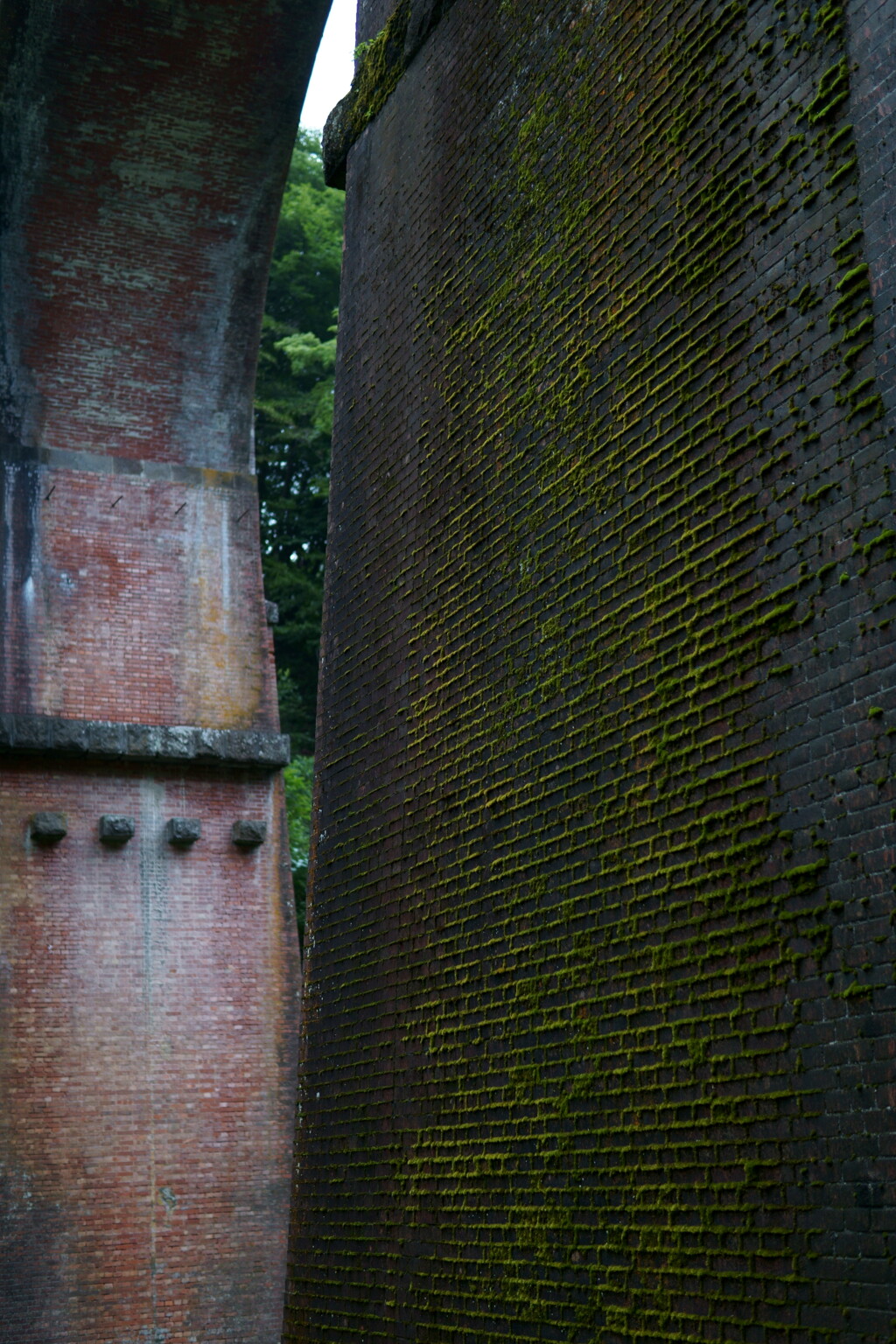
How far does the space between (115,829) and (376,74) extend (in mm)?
6067

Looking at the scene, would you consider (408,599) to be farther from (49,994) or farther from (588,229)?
(49,994)

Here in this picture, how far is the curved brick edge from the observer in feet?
22.5

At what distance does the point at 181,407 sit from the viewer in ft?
41.8

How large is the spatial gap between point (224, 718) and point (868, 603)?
916 centimetres

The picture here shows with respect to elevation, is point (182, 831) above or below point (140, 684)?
below

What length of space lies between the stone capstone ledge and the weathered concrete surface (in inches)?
0.7

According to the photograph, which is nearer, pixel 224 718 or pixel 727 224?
pixel 727 224

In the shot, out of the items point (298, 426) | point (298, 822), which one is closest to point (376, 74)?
point (298, 822)

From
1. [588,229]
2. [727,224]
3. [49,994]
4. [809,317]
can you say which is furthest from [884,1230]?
[49,994]

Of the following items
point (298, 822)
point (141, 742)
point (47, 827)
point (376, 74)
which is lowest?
point (47, 827)

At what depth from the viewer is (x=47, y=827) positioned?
427 inches

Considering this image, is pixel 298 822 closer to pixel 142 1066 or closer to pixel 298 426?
pixel 298 426

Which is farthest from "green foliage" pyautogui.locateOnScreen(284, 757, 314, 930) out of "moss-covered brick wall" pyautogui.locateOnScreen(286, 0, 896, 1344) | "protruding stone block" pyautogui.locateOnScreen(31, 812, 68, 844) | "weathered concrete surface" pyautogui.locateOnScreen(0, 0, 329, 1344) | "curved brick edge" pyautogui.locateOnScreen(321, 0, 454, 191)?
"moss-covered brick wall" pyautogui.locateOnScreen(286, 0, 896, 1344)

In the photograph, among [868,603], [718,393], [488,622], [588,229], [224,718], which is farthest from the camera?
[224,718]
